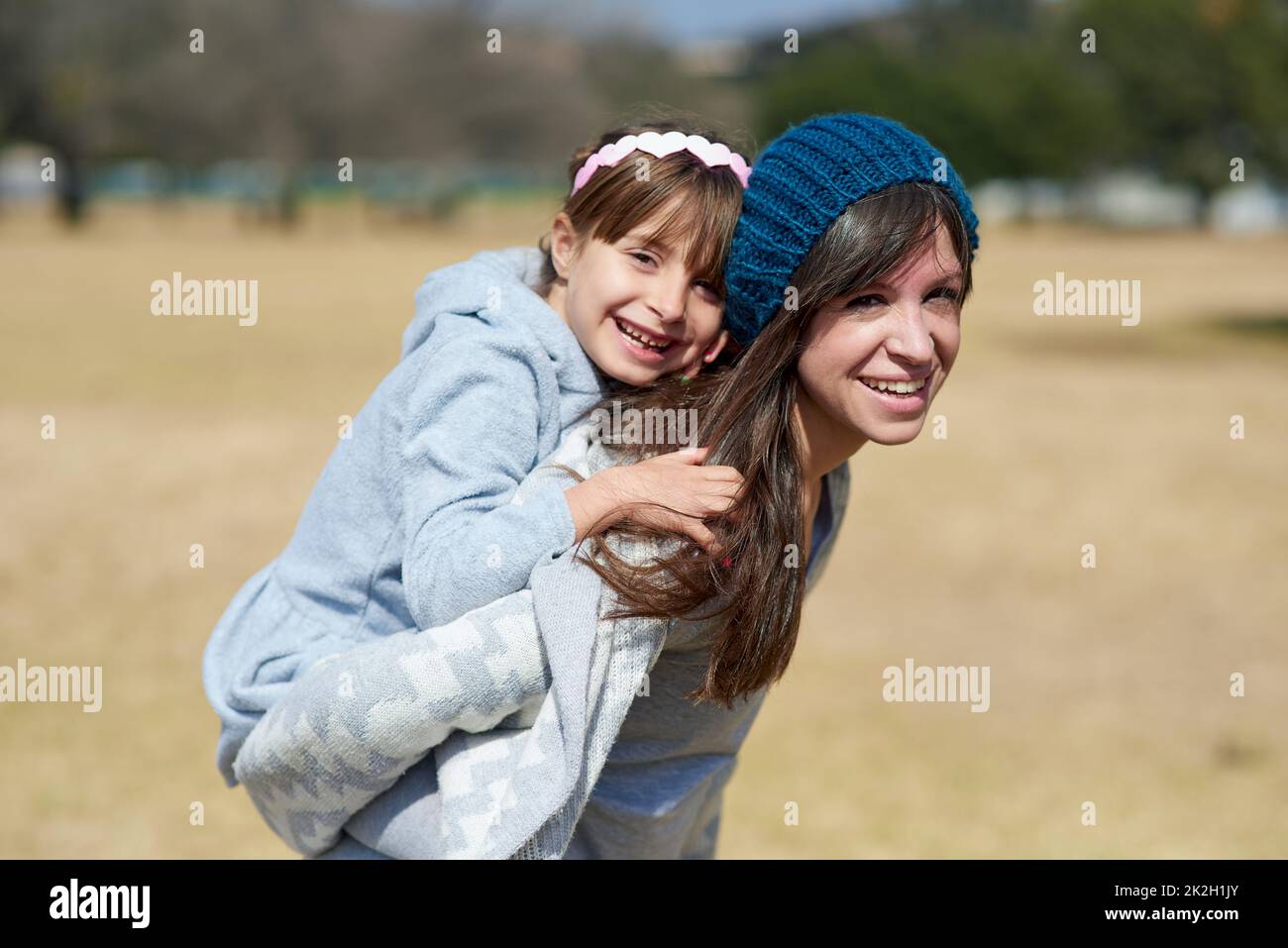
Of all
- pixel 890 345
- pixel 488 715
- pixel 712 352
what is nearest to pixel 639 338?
pixel 712 352

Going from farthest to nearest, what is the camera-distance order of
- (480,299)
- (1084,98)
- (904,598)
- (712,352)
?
(1084,98), (904,598), (712,352), (480,299)

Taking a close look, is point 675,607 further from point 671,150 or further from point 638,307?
point 671,150

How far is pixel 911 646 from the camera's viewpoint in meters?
6.49

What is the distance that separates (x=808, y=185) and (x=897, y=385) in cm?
29

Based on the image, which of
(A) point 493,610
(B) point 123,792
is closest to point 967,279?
(A) point 493,610

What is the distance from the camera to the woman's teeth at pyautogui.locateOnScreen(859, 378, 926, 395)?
74.3 inches

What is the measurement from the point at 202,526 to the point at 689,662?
6654 millimetres

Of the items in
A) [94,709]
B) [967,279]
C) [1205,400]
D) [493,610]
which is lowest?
[1205,400]

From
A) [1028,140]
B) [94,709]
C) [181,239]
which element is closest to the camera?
[94,709]

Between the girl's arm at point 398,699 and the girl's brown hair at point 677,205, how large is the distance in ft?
2.01

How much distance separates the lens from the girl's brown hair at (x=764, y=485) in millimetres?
1823

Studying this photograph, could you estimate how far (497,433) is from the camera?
1.92 meters

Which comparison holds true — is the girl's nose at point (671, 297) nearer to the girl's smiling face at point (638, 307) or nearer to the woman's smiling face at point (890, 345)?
the girl's smiling face at point (638, 307)
